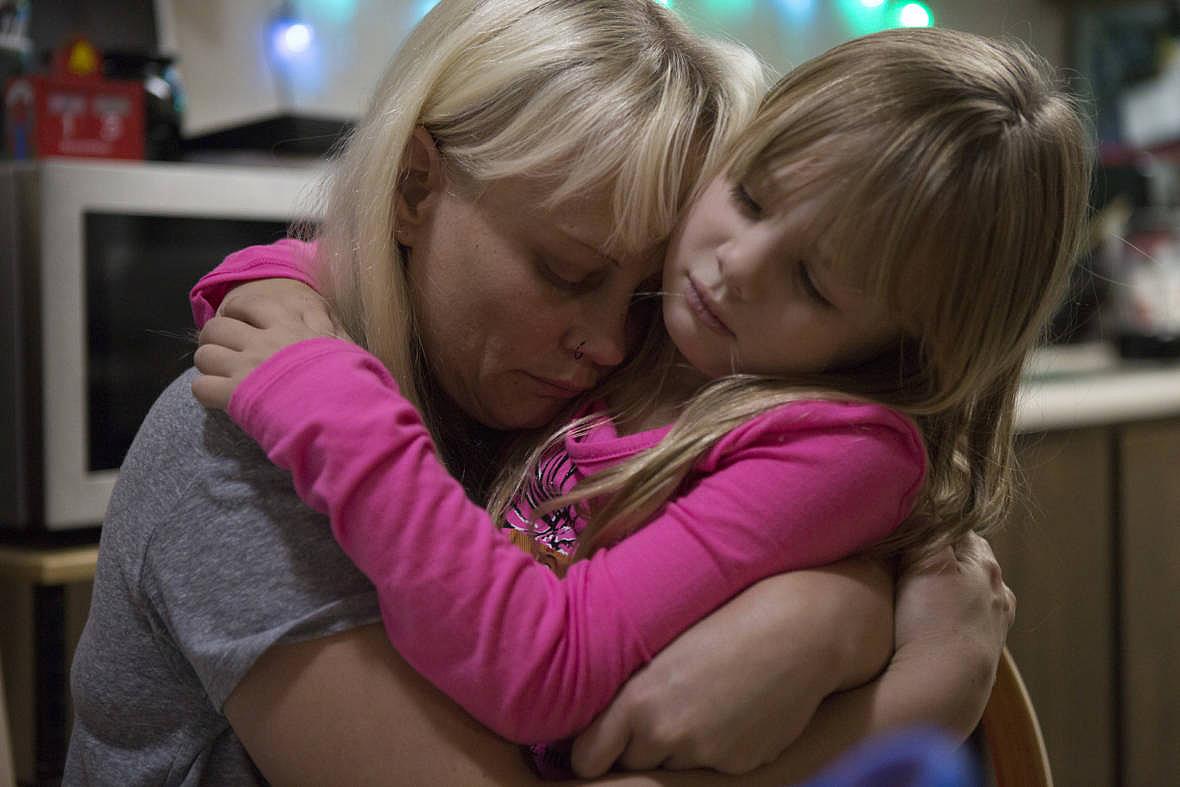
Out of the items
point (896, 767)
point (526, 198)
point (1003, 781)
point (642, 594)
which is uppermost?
point (526, 198)

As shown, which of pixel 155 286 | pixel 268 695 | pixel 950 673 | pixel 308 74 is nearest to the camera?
pixel 268 695

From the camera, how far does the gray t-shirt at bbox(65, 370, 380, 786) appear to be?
783 millimetres

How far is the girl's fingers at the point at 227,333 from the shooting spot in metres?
0.84

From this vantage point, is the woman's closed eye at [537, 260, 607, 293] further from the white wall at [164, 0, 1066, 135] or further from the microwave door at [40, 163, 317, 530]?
the white wall at [164, 0, 1066, 135]

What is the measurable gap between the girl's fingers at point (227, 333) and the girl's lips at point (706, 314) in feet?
1.07

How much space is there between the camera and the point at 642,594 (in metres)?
0.78

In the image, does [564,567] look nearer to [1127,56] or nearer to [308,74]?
[308,74]

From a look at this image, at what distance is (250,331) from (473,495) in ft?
0.95

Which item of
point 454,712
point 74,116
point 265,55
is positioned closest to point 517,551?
point 454,712

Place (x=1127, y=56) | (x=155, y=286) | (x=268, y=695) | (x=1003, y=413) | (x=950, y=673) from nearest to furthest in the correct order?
1. (x=268, y=695)
2. (x=950, y=673)
3. (x=1003, y=413)
4. (x=155, y=286)
5. (x=1127, y=56)

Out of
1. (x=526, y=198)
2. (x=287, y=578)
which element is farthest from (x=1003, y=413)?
(x=287, y=578)

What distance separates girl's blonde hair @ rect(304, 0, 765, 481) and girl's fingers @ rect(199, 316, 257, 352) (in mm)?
119

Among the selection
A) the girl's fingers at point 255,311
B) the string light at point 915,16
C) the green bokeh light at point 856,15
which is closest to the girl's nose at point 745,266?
the girl's fingers at point 255,311

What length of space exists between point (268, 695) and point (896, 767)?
0.43 m
